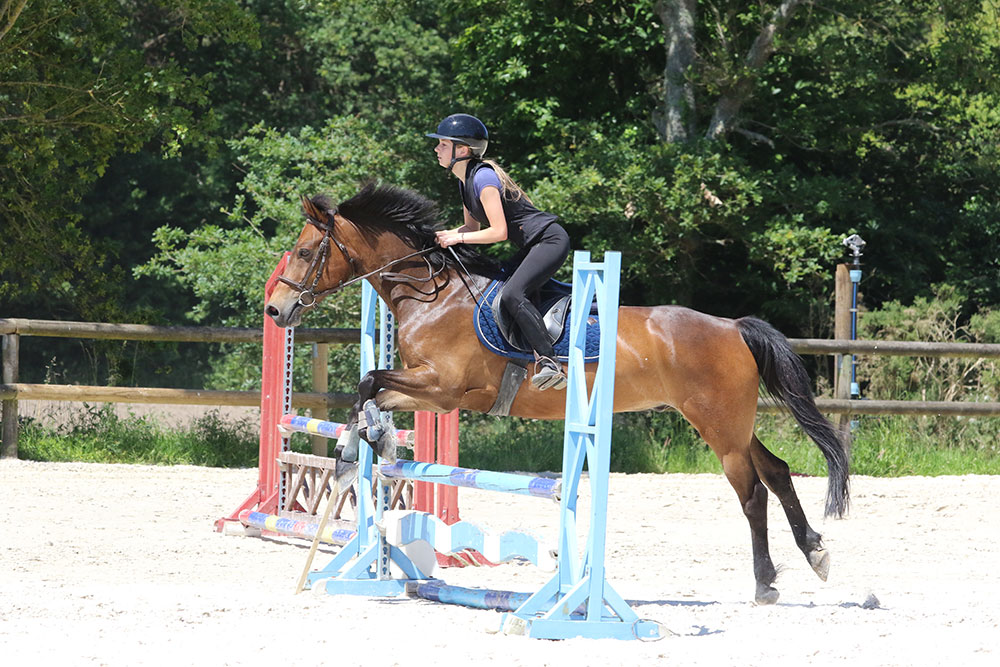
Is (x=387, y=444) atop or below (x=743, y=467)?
atop

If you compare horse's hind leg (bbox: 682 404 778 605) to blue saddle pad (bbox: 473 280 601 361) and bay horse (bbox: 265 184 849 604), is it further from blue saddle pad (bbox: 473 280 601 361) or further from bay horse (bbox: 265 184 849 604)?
blue saddle pad (bbox: 473 280 601 361)

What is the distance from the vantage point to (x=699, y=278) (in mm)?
14180

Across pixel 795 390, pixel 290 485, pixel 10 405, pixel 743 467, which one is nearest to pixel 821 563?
pixel 743 467

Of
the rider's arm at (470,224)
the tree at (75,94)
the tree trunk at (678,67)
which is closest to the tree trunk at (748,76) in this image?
the tree trunk at (678,67)

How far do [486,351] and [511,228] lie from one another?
1.90ft

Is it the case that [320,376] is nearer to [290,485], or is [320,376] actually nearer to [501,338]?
[290,485]

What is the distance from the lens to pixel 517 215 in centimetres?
521

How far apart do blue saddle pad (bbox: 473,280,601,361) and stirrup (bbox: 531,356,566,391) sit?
0.10 meters

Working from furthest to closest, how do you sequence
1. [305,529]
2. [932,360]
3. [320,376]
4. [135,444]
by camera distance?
[932,360] < [135,444] < [320,376] < [305,529]

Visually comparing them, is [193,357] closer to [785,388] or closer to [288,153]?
[288,153]

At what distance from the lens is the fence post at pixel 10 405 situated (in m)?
9.55

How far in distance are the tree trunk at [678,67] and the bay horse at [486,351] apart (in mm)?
7493

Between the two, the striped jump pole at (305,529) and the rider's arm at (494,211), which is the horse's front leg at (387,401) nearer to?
the rider's arm at (494,211)

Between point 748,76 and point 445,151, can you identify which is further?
point 748,76
